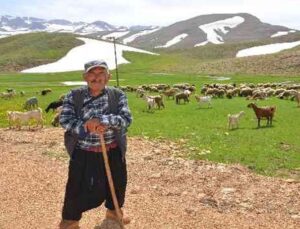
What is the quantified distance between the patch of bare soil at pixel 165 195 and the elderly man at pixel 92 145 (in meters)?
1.08

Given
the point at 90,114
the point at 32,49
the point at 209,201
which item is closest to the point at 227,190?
the point at 209,201

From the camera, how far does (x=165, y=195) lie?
41.3 ft

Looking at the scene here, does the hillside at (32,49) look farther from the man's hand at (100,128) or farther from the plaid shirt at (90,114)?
the man's hand at (100,128)

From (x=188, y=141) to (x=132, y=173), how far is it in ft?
19.6

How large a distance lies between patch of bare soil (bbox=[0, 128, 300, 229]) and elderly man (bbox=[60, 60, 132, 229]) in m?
1.08

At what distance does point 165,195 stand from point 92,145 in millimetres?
4602

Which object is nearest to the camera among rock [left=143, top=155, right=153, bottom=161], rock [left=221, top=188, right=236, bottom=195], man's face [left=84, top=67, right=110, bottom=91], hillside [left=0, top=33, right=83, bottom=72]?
man's face [left=84, top=67, right=110, bottom=91]

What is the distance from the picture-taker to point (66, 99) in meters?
8.45

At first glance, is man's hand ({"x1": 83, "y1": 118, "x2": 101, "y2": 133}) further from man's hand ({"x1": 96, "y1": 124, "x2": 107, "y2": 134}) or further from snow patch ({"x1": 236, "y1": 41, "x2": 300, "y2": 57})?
snow patch ({"x1": 236, "y1": 41, "x2": 300, "y2": 57})

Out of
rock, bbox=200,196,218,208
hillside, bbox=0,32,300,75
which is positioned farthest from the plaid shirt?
hillside, bbox=0,32,300,75

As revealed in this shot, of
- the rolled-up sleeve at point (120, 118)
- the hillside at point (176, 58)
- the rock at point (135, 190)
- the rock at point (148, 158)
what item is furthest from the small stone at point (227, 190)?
the hillside at point (176, 58)

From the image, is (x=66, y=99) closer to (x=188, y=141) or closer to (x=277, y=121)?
(x=188, y=141)

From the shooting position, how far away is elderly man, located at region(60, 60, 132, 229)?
27.1 feet

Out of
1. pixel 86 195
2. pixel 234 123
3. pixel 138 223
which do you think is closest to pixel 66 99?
pixel 86 195
